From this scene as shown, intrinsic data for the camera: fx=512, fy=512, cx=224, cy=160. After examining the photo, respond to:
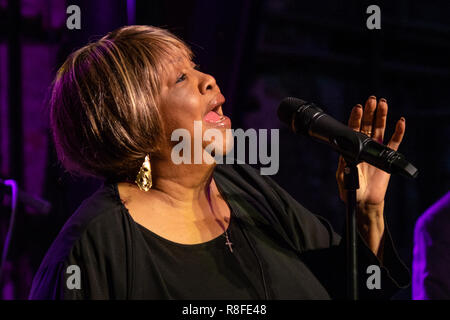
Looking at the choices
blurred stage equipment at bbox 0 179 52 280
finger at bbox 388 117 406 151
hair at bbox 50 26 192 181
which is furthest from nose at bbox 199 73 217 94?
blurred stage equipment at bbox 0 179 52 280

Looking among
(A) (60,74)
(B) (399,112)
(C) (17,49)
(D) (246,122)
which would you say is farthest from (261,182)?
(B) (399,112)

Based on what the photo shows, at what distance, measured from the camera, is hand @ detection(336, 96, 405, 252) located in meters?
1.40

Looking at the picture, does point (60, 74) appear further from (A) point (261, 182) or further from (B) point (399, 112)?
(B) point (399, 112)

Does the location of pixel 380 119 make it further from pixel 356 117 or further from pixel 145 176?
pixel 145 176

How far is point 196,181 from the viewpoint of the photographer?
5.08ft

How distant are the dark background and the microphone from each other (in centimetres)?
108

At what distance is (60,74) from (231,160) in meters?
0.62

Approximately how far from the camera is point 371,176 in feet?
4.80

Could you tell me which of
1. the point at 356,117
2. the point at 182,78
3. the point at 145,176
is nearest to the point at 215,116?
the point at 182,78

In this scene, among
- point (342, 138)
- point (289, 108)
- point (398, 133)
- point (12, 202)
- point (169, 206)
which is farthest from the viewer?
point (12, 202)

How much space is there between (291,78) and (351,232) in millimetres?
3637

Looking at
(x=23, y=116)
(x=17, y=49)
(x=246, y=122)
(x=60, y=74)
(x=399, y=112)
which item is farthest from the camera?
(x=399, y=112)

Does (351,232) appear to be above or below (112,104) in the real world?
below

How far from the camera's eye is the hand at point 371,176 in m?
1.40
